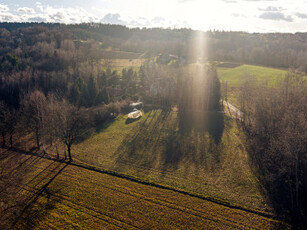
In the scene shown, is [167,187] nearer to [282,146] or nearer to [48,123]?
[282,146]

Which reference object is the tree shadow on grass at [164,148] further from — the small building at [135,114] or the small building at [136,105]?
the small building at [136,105]

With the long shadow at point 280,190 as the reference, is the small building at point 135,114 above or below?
above

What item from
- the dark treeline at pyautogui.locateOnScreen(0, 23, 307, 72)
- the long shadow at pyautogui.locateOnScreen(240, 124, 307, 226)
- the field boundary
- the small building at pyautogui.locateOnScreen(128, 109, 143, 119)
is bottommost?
the field boundary

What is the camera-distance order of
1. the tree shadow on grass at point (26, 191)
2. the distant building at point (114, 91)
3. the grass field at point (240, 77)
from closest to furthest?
the tree shadow on grass at point (26, 191) → the grass field at point (240, 77) → the distant building at point (114, 91)

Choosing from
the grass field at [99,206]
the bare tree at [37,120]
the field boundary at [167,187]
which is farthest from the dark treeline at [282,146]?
the bare tree at [37,120]

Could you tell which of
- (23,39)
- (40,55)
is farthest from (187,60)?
(23,39)

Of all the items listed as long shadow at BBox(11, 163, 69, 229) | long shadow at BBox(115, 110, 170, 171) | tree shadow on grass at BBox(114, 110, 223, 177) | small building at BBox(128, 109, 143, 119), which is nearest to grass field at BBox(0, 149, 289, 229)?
long shadow at BBox(11, 163, 69, 229)

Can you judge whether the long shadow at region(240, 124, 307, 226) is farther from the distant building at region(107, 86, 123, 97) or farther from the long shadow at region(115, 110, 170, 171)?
the distant building at region(107, 86, 123, 97)
